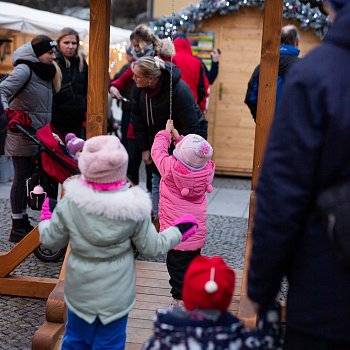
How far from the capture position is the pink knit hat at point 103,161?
8.68 ft

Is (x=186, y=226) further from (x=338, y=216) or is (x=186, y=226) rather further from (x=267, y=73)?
(x=267, y=73)

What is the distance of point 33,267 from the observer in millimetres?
5242

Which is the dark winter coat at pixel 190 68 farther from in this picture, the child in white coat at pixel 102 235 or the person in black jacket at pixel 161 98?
the child in white coat at pixel 102 235

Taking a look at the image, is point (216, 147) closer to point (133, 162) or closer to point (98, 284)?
point (133, 162)

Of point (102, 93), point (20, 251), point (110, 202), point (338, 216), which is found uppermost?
point (102, 93)

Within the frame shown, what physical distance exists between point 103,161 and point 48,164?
2314 millimetres

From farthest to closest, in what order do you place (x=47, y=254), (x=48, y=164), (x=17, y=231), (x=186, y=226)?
1. (x=17, y=231)
2. (x=47, y=254)
3. (x=48, y=164)
4. (x=186, y=226)

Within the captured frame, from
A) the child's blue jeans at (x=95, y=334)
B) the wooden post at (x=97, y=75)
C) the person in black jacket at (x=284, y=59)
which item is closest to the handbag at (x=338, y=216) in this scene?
the child's blue jeans at (x=95, y=334)

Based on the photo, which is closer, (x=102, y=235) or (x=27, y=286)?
(x=102, y=235)

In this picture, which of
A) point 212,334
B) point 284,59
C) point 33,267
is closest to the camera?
point 212,334

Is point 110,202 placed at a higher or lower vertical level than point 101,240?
higher

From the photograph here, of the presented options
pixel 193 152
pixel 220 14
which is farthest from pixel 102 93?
pixel 220 14

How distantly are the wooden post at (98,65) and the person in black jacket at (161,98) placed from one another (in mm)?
727

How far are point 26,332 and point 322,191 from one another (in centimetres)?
278
